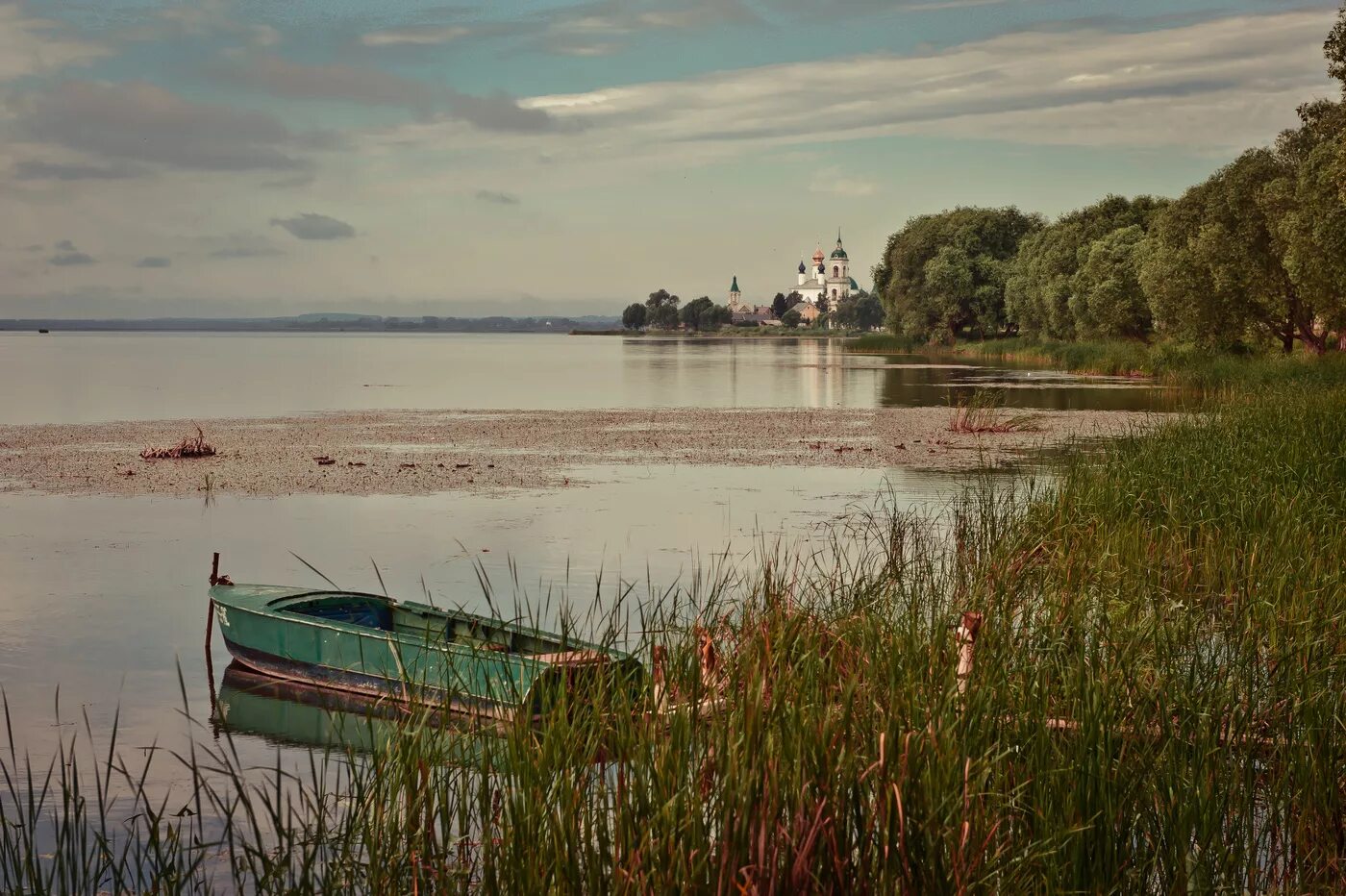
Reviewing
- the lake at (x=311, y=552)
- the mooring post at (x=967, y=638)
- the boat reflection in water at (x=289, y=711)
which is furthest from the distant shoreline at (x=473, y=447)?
the mooring post at (x=967, y=638)

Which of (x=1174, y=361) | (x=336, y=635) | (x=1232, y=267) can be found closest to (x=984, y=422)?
(x=1232, y=267)

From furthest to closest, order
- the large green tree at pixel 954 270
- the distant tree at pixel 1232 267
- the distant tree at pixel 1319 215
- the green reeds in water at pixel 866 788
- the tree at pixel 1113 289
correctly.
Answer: the large green tree at pixel 954 270
the tree at pixel 1113 289
the distant tree at pixel 1232 267
the distant tree at pixel 1319 215
the green reeds in water at pixel 866 788

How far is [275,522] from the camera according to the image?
20.4 metres

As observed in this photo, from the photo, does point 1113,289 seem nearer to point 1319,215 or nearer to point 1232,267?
point 1232,267

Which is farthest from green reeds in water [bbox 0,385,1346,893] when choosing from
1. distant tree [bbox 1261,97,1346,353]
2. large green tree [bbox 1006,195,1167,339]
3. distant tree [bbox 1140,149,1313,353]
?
large green tree [bbox 1006,195,1167,339]

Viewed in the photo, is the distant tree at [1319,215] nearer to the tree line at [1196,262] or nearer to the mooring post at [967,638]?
the tree line at [1196,262]

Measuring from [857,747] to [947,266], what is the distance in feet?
285

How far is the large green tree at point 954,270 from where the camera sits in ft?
295

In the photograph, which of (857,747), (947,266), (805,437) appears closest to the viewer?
(857,747)

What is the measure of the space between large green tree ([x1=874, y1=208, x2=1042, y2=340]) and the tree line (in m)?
0.14

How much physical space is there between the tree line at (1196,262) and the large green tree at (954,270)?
14 centimetres

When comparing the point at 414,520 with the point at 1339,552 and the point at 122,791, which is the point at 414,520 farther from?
the point at 1339,552

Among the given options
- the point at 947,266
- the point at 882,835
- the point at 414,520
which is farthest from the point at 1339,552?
the point at 947,266

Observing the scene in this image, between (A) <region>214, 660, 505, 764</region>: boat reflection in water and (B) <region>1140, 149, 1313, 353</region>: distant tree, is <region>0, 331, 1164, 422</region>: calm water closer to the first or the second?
(B) <region>1140, 149, 1313, 353</region>: distant tree
